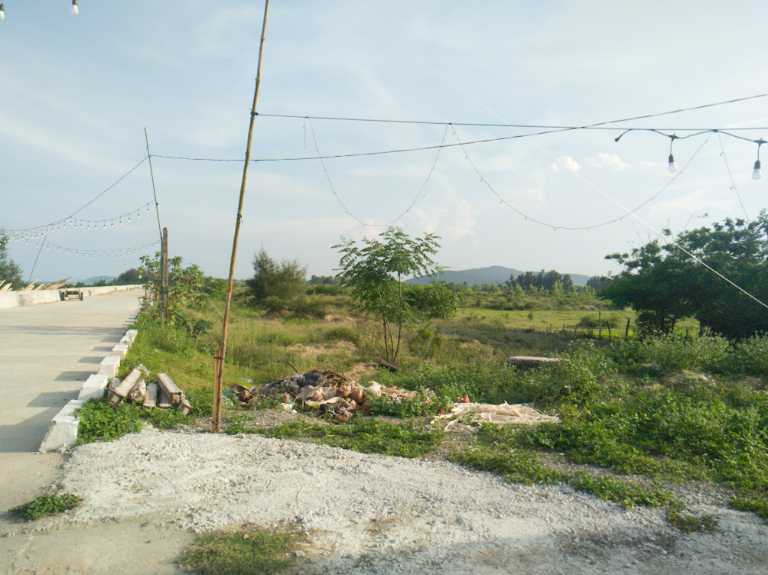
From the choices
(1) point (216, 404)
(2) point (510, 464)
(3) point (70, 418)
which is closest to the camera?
(2) point (510, 464)

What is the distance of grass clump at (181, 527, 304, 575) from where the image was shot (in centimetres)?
308

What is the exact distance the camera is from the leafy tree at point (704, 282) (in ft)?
62.6

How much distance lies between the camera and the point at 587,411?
Result: 23.0 ft

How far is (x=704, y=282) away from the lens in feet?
66.7

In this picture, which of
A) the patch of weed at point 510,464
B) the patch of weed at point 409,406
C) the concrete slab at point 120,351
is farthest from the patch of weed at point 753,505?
the concrete slab at point 120,351

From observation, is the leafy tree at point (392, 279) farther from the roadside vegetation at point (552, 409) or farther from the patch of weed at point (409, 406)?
the patch of weed at point (409, 406)

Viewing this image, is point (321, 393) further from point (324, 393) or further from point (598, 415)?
point (598, 415)

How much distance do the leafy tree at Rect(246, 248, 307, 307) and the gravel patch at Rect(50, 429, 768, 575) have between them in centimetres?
2768

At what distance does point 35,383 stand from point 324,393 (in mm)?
4503

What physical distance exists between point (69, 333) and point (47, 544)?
11230 mm

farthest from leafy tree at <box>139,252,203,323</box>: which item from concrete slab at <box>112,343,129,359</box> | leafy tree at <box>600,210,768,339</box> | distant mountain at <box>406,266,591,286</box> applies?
distant mountain at <box>406,266,591,286</box>

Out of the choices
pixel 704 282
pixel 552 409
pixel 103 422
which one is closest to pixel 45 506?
pixel 103 422

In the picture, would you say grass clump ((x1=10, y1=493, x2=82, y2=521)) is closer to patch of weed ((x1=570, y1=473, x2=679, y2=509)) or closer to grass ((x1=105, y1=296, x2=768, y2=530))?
grass ((x1=105, y1=296, x2=768, y2=530))

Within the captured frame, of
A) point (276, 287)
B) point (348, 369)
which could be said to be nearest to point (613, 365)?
point (348, 369)
